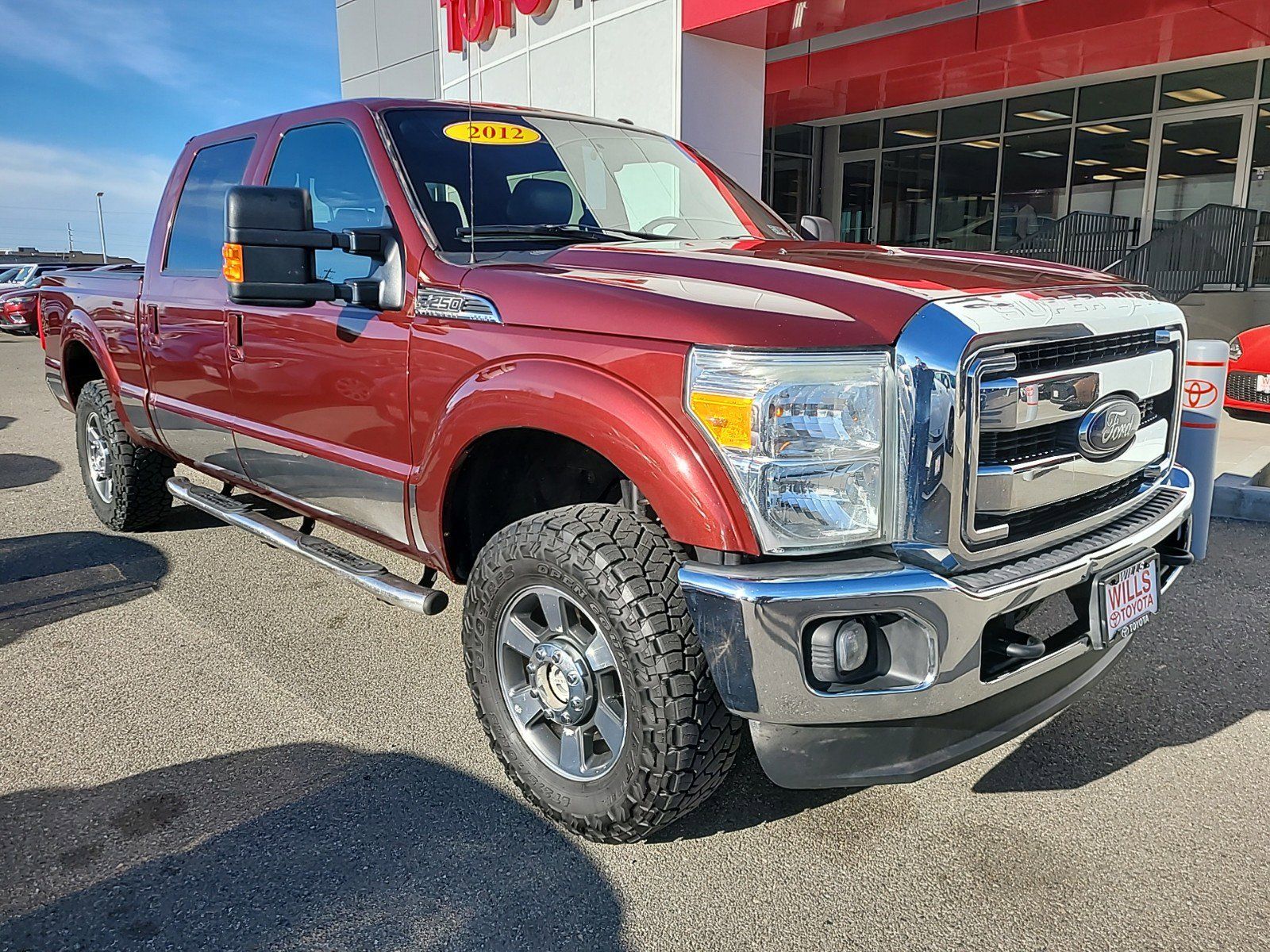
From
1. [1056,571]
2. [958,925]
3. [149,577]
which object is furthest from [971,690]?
[149,577]

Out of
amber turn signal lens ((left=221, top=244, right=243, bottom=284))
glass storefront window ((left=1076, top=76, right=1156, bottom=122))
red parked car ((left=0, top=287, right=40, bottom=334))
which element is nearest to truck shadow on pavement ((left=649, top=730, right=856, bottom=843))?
amber turn signal lens ((left=221, top=244, right=243, bottom=284))

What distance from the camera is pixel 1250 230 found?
12766 mm

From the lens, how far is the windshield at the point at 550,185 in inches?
121

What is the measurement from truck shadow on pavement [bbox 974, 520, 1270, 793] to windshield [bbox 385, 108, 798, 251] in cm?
206

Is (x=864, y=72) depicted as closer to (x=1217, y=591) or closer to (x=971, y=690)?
(x=1217, y=591)

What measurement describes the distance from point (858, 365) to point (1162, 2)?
917cm

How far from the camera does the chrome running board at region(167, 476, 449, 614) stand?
289 cm

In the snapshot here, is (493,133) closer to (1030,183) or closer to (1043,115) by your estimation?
(1043,115)

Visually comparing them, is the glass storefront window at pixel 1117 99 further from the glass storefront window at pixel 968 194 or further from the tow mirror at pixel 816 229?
the tow mirror at pixel 816 229

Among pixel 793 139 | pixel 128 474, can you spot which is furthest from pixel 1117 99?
pixel 128 474

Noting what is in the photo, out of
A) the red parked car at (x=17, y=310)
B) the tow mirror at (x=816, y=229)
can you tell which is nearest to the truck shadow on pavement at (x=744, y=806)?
the tow mirror at (x=816, y=229)

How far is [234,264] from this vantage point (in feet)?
8.80

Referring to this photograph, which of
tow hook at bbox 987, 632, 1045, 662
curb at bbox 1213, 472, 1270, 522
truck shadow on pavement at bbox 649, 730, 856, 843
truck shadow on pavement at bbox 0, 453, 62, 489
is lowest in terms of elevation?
truck shadow on pavement at bbox 649, 730, 856, 843

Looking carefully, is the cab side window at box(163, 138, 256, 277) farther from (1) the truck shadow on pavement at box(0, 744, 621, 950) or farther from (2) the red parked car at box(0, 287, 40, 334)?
(2) the red parked car at box(0, 287, 40, 334)
